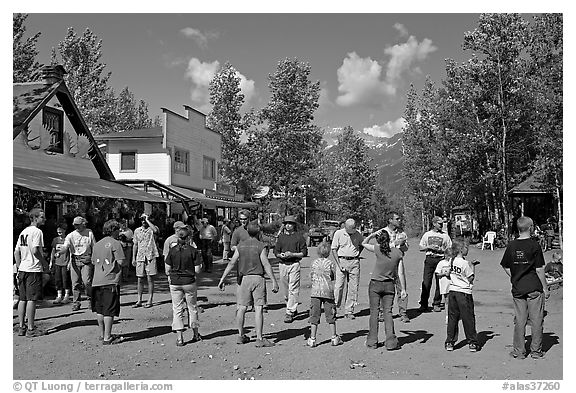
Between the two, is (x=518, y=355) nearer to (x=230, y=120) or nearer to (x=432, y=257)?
(x=432, y=257)

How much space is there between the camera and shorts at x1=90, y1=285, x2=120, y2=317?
8.12 metres

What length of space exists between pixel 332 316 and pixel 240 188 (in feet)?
123

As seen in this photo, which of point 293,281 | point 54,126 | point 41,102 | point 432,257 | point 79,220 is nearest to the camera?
point 293,281

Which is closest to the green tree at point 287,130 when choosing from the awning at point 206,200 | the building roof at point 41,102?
the awning at point 206,200

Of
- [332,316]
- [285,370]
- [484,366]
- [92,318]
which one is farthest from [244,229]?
[484,366]

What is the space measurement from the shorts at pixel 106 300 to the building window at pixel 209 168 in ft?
86.8

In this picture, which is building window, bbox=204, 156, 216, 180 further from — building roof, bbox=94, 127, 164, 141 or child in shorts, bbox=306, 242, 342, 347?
child in shorts, bbox=306, 242, 342, 347

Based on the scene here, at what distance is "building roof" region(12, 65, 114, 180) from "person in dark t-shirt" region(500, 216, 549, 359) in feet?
47.8

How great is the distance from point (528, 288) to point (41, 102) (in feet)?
52.8

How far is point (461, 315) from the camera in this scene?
7789 mm

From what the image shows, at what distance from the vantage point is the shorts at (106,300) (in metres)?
8.12

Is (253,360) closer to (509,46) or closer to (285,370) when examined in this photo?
(285,370)

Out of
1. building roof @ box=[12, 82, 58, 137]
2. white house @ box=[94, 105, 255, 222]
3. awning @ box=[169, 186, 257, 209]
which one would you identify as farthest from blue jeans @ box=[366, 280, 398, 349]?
white house @ box=[94, 105, 255, 222]

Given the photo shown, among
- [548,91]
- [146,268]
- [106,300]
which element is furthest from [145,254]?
[548,91]
